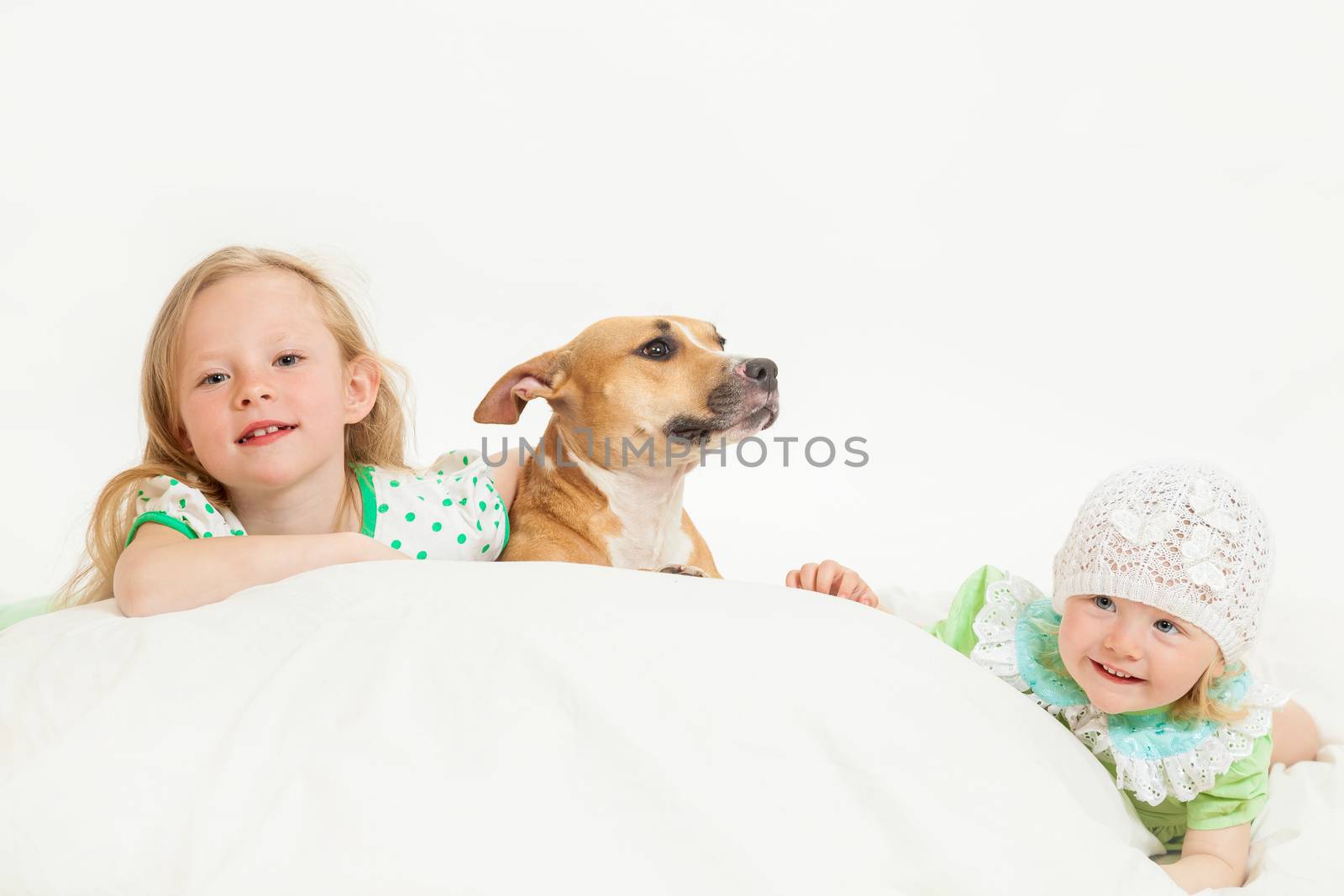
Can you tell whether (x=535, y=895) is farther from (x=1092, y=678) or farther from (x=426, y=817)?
(x=1092, y=678)

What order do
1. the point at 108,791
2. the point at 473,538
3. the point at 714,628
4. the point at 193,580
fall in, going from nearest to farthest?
1. the point at 108,791
2. the point at 714,628
3. the point at 193,580
4. the point at 473,538

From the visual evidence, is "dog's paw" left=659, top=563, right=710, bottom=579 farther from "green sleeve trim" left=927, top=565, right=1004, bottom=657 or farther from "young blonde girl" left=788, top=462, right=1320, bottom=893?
"young blonde girl" left=788, top=462, right=1320, bottom=893

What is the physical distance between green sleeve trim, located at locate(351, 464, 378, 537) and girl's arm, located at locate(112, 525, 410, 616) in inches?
→ 21.8

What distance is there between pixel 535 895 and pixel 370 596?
0.61 meters

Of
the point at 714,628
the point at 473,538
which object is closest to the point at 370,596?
the point at 714,628

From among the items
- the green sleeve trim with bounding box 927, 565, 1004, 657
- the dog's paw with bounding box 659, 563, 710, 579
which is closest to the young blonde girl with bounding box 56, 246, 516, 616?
the dog's paw with bounding box 659, 563, 710, 579

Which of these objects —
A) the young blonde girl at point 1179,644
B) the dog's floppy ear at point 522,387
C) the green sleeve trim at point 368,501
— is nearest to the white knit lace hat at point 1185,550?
the young blonde girl at point 1179,644

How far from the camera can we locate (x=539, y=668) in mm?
1717

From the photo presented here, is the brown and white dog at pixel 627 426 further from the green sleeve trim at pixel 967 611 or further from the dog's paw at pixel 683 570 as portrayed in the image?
the green sleeve trim at pixel 967 611

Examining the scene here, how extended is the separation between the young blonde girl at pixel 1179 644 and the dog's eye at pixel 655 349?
1.01 metres

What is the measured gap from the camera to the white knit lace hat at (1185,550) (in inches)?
80.1

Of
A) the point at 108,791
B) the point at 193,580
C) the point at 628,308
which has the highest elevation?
the point at 628,308

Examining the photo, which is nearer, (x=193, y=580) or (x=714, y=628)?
(x=714, y=628)

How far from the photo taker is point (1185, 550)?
2.04 meters
